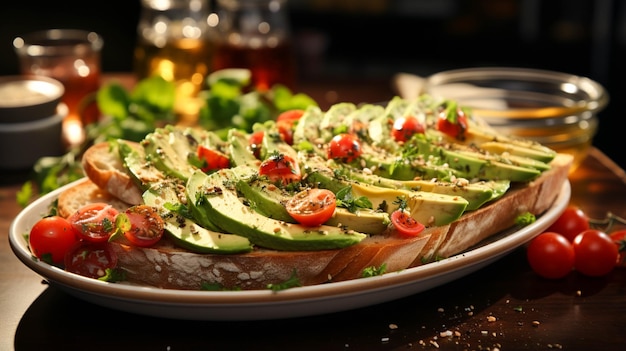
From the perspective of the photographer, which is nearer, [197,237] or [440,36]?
[197,237]

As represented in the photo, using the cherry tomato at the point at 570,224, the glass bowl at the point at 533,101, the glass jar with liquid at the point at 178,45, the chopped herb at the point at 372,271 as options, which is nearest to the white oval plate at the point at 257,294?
the chopped herb at the point at 372,271

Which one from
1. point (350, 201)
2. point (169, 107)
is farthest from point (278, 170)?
Answer: point (169, 107)

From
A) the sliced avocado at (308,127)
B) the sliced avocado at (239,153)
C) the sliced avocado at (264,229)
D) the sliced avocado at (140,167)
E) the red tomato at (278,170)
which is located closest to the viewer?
the sliced avocado at (264,229)

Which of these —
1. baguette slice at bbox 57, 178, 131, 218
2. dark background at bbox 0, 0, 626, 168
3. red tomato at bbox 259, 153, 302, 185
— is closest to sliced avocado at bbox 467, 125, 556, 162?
red tomato at bbox 259, 153, 302, 185

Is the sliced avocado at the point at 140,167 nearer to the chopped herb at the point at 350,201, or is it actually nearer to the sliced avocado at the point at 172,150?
the sliced avocado at the point at 172,150

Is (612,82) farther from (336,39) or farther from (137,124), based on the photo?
(137,124)

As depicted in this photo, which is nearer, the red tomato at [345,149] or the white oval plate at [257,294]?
the white oval plate at [257,294]

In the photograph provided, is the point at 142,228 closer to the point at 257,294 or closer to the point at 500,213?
the point at 257,294
